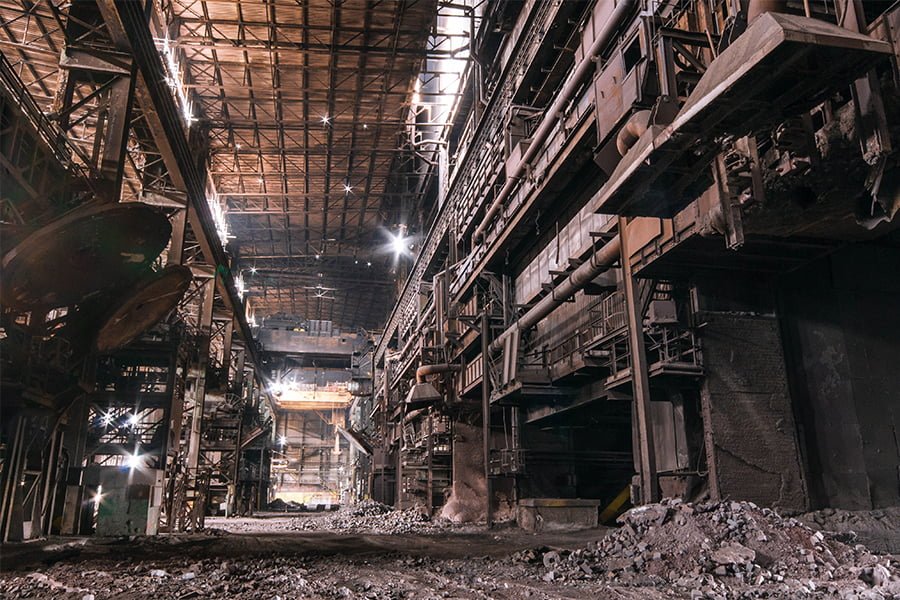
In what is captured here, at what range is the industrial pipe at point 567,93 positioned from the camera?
431 inches

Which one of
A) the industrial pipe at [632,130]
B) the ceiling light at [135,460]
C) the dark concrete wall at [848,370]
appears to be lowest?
the ceiling light at [135,460]

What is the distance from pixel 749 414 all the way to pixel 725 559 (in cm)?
323

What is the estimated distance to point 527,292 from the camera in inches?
680

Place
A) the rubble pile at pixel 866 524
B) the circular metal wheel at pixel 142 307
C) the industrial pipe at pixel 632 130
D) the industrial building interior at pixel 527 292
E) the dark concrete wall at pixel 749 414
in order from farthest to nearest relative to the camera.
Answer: the circular metal wheel at pixel 142 307 → the dark concrete wall at pixel 749 414 → the rubble pile at pixel 866 524 → the industrial pipe at pixel 632 130 → the industrial building interior at pixel 527 292

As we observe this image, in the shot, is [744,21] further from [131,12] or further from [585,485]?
[585,485]

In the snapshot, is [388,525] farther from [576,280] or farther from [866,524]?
[866,524]

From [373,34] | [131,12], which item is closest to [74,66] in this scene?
[131,12]

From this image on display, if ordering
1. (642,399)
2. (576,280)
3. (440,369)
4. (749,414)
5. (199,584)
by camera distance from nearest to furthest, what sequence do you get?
(199,584)
(642,399)
(749,414)
(576,280)
(440,369)

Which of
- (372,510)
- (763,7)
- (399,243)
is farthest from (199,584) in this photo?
(399,243)

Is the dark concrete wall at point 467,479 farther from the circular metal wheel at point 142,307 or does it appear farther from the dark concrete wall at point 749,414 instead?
the dark concrete wall at point 749,414

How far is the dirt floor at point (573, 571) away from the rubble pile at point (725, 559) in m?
0.01

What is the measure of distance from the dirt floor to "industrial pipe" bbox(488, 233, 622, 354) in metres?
4.26

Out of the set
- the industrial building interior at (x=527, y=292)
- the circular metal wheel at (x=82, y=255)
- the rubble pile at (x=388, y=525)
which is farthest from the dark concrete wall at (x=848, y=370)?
the circular metal wheel at (x=82, y=255)

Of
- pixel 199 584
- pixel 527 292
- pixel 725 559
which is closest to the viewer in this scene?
pixel 725 559
